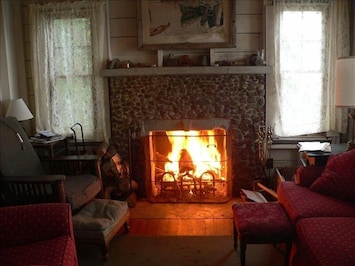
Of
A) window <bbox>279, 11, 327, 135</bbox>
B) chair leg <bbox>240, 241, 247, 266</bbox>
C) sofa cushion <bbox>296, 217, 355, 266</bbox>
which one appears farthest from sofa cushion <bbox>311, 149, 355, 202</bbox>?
window <bbox>279, 11, 327, 135</bbox>

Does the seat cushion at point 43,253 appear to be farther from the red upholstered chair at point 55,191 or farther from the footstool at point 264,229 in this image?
the footstool at point 264,229

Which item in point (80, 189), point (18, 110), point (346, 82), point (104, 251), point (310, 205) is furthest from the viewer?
point (18, 110)

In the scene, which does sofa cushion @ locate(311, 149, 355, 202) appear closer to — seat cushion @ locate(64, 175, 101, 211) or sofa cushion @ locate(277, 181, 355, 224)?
sofa cushion @ locate(277, 181, 355, 224)

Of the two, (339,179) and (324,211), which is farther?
(339,179)

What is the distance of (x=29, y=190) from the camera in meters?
2.99

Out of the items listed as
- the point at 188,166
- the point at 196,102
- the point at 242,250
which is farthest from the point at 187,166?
the point at 242,250

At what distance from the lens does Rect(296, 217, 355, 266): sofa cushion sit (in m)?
1.89


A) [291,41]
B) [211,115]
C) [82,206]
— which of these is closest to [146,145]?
[211,115]

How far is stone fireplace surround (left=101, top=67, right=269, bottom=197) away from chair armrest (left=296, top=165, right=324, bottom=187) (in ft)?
3.58

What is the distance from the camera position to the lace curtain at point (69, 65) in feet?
13.0

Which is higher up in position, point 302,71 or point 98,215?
point 302,71

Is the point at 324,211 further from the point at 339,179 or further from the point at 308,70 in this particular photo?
the point at 308,70

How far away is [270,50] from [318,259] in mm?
2507

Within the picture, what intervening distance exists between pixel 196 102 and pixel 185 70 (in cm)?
37
